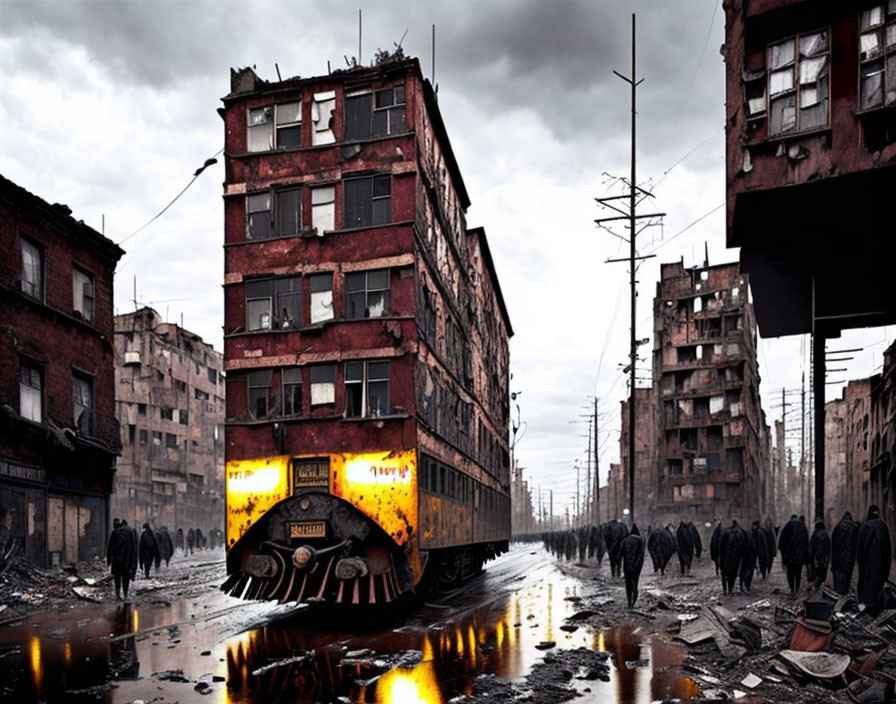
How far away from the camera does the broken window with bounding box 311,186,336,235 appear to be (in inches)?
725

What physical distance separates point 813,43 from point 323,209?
12.0 metres

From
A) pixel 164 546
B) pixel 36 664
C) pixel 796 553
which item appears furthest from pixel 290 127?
pixel 164 546

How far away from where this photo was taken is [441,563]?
2075 centimetres

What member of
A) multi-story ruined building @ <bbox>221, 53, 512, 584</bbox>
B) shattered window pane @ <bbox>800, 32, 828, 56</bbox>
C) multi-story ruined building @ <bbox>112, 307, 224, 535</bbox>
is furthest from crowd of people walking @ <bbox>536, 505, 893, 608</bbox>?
multi-story ruined building @ <bbox>112, 307, 224, 535</bbox>

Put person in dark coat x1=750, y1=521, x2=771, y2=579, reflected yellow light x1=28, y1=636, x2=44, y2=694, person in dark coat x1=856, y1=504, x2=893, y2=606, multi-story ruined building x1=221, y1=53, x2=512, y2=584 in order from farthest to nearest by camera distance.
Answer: person in dark coat x1=750, y1=521, x2=771, y2=579
multi-story ruined building x1=221, y1=53, x2=512, y2=584
person in dark coat x1=856, y1=504, x2=893, y2=606
reflected yellow light x1=28, y1=636, x2=44, y2=694

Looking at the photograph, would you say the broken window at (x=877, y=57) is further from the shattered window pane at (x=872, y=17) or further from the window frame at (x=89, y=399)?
the window frame at (x=89, y=399)

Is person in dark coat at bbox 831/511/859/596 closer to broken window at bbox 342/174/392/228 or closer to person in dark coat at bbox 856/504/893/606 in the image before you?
person in dark coat at bbox 856/504/893/606

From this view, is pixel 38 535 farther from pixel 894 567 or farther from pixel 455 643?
pixel 894 567

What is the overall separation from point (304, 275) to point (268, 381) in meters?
2.47

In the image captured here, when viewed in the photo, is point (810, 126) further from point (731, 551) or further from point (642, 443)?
point (642, 443)

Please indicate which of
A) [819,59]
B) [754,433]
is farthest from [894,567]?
[754,433]

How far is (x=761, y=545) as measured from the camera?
22.2m

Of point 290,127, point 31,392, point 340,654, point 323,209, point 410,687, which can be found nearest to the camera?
point 410,687

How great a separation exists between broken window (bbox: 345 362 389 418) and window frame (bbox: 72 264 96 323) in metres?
14.6
